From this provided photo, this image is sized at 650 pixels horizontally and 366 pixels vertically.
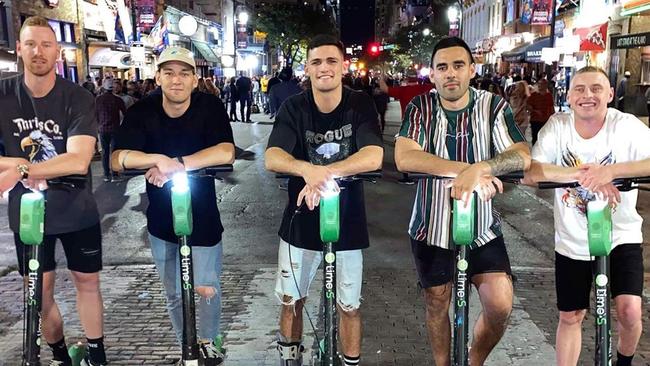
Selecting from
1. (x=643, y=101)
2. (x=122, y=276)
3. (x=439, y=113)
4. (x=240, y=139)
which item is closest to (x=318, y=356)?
(x=439, y=113)

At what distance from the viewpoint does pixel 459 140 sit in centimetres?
350

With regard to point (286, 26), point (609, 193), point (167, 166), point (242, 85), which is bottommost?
point (609, 193)

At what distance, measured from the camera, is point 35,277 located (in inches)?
123

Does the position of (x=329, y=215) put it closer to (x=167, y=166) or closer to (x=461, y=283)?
(x=461, y=283)

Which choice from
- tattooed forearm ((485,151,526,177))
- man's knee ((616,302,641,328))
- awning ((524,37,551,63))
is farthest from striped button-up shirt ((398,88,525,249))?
awning ((524,37,551,63))

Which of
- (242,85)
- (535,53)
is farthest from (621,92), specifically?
(242,85)

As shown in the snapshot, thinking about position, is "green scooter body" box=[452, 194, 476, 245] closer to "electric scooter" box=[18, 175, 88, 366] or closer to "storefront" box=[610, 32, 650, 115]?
"electric scooter" box=[18, 175, 88, 366]

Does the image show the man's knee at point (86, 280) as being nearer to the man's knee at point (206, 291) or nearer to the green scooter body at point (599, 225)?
the man's knee at point (206, 291)

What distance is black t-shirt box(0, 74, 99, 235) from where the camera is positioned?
353 centimetres

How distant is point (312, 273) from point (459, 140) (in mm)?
1244

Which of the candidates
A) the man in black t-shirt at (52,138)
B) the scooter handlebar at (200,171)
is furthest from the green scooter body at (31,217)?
the scooter handlebar at (200,171)

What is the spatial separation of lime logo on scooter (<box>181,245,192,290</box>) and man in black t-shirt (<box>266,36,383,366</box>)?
2.12 ft

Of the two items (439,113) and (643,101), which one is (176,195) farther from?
(643,101)

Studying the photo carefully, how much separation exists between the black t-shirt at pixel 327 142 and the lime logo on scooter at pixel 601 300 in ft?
4.33
